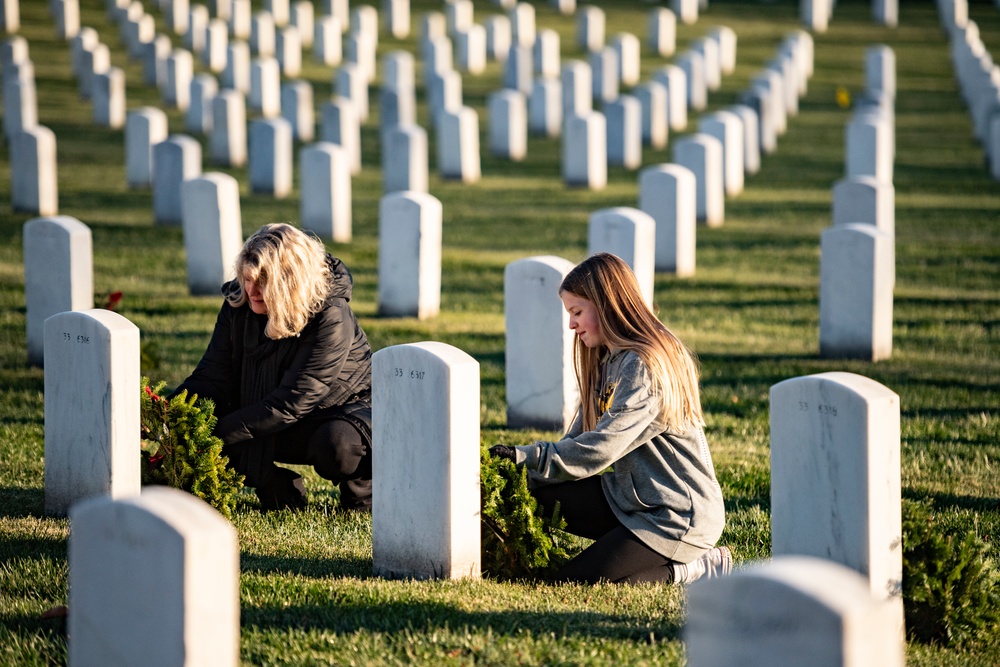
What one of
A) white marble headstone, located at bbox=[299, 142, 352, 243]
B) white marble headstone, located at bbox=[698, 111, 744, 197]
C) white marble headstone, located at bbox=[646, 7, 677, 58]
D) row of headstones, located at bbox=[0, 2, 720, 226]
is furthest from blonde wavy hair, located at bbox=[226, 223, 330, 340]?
white marble headstone, located at bbox=[646, 7, 677, 58]

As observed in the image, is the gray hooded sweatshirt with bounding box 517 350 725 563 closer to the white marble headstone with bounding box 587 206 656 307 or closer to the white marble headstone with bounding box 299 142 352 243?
the white marble headstone with bounding box 587 206 656 307

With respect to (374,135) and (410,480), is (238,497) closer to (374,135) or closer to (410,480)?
(410,480)

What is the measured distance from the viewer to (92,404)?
18.3 feet

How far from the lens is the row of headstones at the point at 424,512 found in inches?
108

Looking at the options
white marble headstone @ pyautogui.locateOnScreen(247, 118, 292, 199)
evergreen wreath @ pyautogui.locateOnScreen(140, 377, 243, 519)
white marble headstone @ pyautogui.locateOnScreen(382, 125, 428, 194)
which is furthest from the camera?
white marble headstone @ pyautogui.locateOnScreen(247, 118, 292, 199)

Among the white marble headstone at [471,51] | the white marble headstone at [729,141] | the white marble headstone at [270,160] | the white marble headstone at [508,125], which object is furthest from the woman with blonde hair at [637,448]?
the white marble headstone at [471,51]

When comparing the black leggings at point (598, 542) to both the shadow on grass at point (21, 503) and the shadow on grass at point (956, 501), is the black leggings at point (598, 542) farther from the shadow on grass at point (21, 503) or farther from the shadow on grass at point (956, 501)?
the shadow on grass at point (21, 503)

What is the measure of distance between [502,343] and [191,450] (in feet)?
14.8

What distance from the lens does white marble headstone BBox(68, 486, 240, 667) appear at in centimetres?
316

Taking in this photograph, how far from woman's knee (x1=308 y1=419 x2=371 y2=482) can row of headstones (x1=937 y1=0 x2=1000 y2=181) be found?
48.8 feet

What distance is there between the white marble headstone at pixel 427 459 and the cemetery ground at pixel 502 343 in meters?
0.13

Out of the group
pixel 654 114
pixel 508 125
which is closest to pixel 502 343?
pixel 508 125

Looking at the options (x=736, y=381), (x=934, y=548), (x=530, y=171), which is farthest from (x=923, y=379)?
(x=530, y=171)

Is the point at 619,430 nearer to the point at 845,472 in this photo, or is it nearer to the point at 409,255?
the point at 845,472
